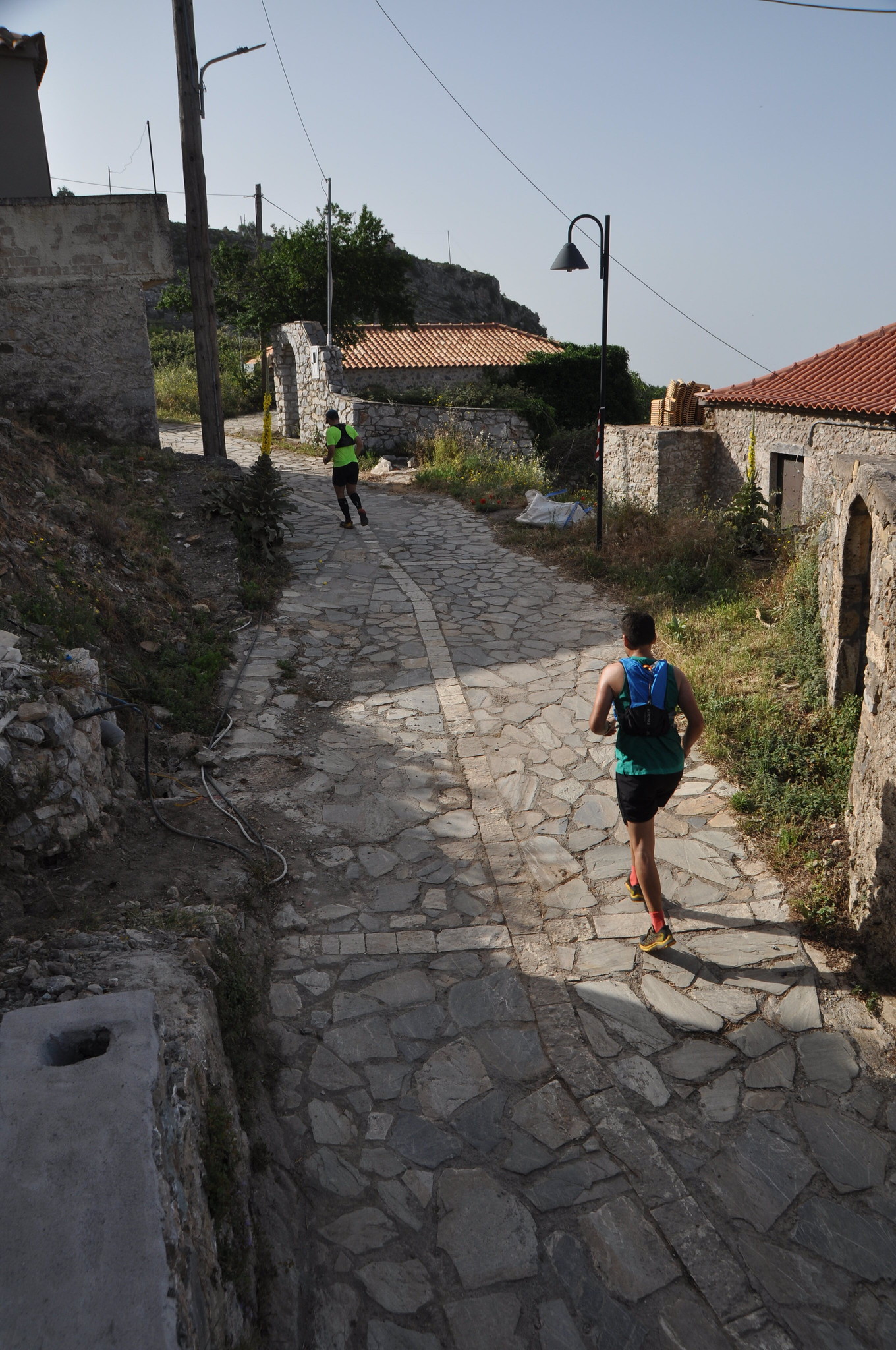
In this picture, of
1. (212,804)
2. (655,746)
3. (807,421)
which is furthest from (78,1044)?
(807,421)

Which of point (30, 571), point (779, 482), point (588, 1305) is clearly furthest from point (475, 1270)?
point (779, 482)

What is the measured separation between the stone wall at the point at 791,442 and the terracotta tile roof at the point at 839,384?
0.19 metres

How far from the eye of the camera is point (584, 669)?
794cm

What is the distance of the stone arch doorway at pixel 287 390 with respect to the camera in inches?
878

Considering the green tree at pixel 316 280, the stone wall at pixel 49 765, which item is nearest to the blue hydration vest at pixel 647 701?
the stone wall at pixel 49 765

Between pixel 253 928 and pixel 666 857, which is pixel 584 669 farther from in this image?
pixel 253 928

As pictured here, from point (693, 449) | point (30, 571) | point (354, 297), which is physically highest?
point (354, 297)

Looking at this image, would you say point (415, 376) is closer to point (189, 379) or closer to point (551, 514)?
point (189, 379)

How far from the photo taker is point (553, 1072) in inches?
152

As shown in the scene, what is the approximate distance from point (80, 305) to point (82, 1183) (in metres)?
11.4

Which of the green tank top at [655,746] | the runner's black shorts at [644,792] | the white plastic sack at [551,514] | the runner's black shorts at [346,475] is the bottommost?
the runner's black shorts at [644,792]

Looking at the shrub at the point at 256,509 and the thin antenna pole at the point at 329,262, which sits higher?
the thin antenna pole at the point at 329,262

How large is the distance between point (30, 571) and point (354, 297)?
22202 millimetres

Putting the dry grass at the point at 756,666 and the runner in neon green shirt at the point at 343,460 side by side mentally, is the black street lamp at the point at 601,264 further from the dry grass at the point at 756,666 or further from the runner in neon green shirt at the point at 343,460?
the runner in neon green shirt at the point at 343,460
